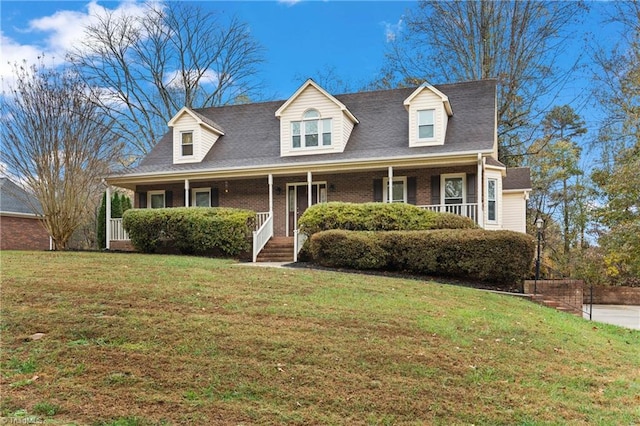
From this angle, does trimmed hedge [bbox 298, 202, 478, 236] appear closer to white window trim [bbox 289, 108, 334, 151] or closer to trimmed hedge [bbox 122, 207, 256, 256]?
trimmed hedge [bbox 122, 207, 256, 256]

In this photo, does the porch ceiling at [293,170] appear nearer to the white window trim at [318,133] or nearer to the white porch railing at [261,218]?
the white window trim at [318,133]

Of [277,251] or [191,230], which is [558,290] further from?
[191,230]

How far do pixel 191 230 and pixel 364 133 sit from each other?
7582 mm

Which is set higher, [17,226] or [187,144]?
[187,144]

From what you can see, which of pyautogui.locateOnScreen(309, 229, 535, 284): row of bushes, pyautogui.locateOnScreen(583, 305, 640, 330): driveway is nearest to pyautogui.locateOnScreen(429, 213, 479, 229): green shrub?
pyautogui.locateOnScreen(309, 229, 535, 284): row of bushes

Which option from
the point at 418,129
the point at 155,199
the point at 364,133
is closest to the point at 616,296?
the point at 418,129

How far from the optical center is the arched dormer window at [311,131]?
1844 cm

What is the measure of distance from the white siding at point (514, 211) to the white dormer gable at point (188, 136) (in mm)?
12220

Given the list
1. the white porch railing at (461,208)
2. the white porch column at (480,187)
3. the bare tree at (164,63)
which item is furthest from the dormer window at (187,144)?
the white porch column at (480,187)

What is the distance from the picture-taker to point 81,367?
445 cm

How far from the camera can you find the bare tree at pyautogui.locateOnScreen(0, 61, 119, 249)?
1482cm

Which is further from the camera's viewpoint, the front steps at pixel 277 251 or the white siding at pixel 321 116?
the white siding at pixel 321 116

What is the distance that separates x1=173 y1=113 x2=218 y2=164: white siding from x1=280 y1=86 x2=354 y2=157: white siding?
3492 millimetres

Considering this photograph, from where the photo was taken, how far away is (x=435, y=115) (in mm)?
17141
